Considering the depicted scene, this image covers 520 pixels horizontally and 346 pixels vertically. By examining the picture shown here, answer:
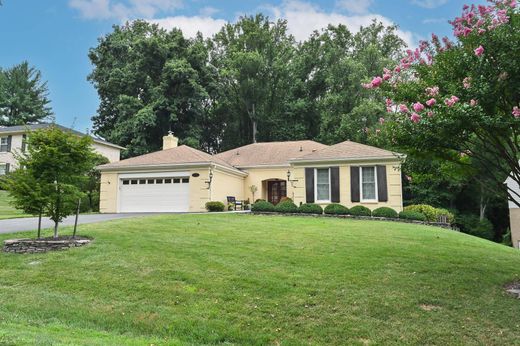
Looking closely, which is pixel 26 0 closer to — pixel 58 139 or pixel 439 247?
pixel 58 139

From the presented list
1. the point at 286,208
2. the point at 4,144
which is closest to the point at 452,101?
the point at 286,208

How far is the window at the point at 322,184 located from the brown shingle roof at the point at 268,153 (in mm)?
4094

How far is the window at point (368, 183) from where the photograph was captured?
18.9 metres

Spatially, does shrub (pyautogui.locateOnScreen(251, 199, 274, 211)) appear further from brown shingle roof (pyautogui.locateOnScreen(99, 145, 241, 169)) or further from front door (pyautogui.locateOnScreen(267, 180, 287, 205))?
front door (pyautogui.locateOnScreen(267, 180, 287, 205))

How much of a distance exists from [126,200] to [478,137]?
18172mm

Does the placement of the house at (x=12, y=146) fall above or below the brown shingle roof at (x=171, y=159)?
above

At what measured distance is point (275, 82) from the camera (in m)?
37.2

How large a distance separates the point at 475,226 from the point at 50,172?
26596mm

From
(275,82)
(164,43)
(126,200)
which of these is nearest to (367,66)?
(275,82)

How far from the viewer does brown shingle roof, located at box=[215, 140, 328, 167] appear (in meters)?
24.7

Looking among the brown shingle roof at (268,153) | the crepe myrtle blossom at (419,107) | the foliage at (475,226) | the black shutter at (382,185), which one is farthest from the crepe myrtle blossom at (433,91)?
the foliage at (475,226)

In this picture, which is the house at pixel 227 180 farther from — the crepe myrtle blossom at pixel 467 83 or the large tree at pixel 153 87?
the crepe myrtle blossom at pixel 467 83

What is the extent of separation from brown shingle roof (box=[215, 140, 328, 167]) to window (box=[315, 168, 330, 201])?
13.4 feet

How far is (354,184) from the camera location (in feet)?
62.4
